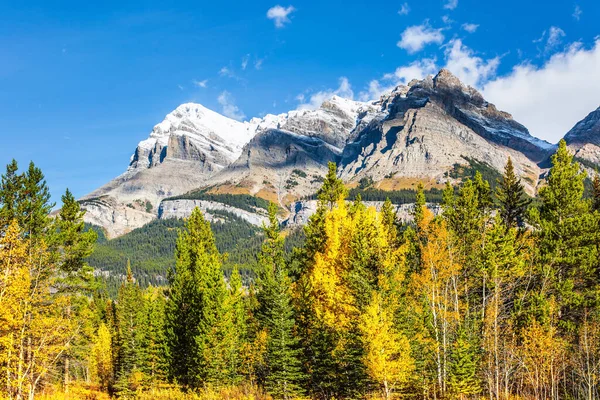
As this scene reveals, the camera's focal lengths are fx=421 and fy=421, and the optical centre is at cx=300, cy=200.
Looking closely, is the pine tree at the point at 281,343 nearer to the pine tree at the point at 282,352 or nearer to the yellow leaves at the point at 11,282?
the pine tree at the point at 282,352

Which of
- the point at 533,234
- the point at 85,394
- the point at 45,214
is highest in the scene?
the point at 45,214

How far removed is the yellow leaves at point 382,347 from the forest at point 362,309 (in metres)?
0.09

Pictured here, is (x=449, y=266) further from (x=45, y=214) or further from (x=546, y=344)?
(x=45, y=214)

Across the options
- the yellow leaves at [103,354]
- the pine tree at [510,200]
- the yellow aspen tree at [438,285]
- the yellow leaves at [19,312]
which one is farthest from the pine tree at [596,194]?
the yellow leaves at [103,354]

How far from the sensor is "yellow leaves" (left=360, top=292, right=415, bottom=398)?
2534 cm

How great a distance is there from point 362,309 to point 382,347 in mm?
2698

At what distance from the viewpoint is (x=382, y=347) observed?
1001 inches

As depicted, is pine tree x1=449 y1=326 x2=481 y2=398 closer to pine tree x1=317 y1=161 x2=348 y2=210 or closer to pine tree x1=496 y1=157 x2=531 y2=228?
pine tree x1=317 y1=161 x2=348 y2=210

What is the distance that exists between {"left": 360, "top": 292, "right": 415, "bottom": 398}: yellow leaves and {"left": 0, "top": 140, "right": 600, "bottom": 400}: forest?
0.30ft

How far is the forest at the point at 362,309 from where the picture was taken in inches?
Result: 1055

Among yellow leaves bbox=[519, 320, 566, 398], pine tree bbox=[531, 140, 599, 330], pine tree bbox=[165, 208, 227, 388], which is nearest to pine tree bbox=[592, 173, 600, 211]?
pine tree bbox=[531, 140, 599, 330]

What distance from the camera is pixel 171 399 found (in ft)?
116

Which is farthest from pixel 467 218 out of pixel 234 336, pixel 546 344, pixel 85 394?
pixel 85 394

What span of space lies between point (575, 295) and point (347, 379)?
62.6 feet
